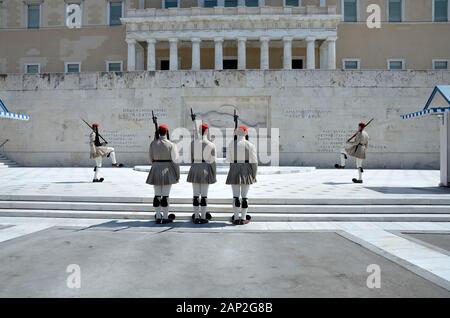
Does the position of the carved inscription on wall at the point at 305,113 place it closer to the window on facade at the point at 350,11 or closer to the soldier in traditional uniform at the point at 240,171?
the soldier in traditional uniform at the point at 240,171

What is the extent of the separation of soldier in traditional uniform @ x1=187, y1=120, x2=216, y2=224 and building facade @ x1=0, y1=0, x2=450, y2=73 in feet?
92.5

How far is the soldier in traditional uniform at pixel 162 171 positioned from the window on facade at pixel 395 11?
37295 mm

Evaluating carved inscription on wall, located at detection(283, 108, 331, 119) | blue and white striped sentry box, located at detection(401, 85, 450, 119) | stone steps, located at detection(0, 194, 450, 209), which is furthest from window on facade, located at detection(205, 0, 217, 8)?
stone steps, located at detection(0, 194, 450, 209)

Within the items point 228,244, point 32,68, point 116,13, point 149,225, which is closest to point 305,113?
point 149,225

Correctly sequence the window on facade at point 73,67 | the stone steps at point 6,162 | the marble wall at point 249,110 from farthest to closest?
the window on facade at point 73,67 < the marble wall at point 249,110 < the stone steps at point 6,162

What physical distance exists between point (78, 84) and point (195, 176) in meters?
17.0

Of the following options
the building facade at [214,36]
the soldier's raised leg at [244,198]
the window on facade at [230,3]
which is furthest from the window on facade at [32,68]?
the soldier's raised leg at [244,198]

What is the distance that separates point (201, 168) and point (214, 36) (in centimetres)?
2922

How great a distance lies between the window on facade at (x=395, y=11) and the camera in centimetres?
3794

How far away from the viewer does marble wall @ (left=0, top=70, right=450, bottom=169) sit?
2092 cm

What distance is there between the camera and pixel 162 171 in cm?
788

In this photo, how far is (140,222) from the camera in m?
8.28

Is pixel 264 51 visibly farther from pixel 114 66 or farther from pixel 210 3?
pixel 114 66

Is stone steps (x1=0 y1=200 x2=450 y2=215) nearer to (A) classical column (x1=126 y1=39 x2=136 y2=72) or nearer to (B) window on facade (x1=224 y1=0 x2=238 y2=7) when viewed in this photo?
(A) classical column (x1=126 y1=39 x2=136 y2=72)
